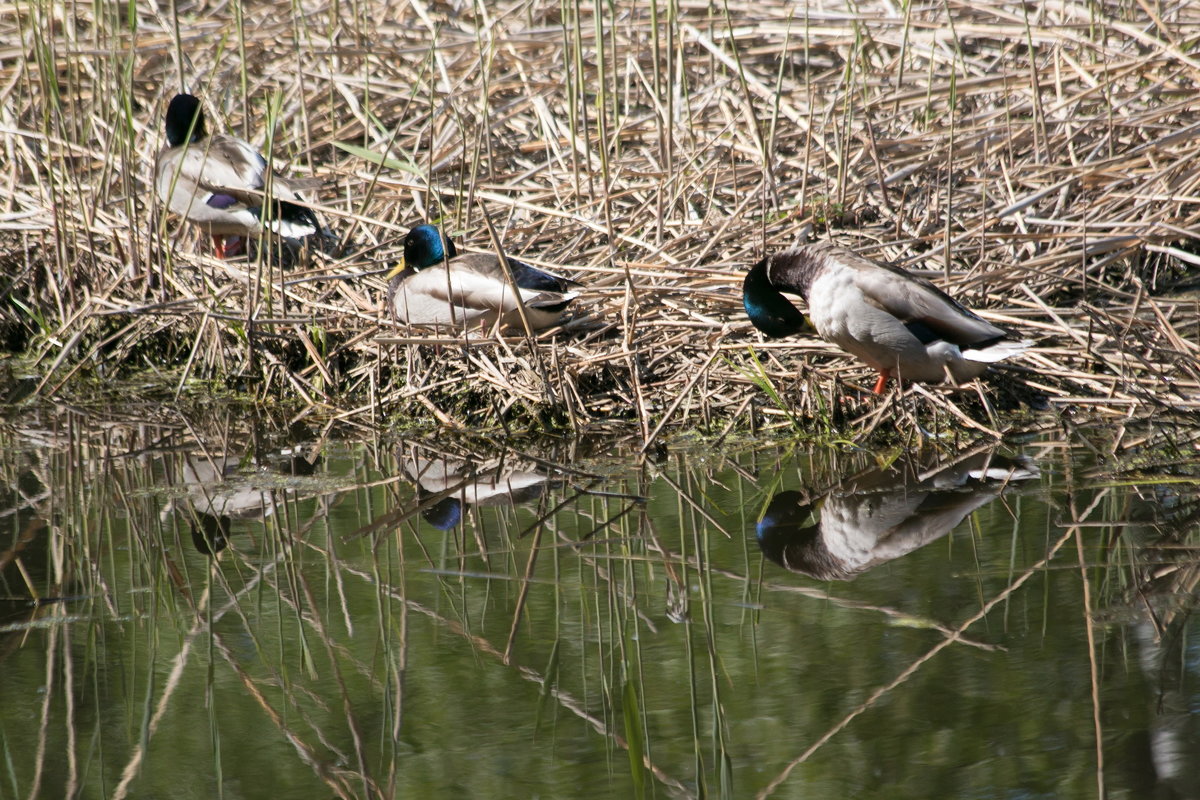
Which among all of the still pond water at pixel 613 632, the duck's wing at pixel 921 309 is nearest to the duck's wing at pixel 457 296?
the still pond water at pixel 613 632

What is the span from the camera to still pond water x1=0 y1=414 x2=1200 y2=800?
226 centimetres

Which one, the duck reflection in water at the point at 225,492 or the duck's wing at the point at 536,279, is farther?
the duck's wing at the point at 536,279

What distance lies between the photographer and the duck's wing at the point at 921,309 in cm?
415

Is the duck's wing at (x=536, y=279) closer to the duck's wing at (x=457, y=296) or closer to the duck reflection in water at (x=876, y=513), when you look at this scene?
the duck's wing at (x=457, y=296)

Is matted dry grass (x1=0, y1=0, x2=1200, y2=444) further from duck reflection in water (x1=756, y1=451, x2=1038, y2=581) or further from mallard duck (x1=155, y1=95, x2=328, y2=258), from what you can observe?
duck reflection in water (x1=756, y1=451, x2=1038, y2=581)

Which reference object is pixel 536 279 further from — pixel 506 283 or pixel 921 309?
pixel 921 309

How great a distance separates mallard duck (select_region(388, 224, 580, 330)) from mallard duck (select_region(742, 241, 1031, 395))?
37.4 inches

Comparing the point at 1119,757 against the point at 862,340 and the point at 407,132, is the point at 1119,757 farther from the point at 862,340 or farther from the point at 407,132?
the point at 407,132

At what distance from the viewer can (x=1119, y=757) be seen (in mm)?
2166

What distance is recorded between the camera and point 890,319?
412 cm

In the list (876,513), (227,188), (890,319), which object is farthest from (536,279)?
(227,188)

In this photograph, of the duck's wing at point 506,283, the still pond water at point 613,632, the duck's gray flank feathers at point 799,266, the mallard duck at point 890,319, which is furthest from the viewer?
the duck's wing at point 506,283

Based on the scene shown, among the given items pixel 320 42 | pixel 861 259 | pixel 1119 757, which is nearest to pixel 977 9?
pixel 861 259

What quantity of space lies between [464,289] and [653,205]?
1.17m
